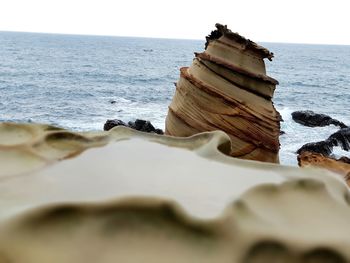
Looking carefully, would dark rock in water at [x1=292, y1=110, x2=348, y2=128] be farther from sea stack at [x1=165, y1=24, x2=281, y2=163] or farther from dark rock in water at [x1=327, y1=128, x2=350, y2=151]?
sea stack at [x1=165, y1=24, x2=281, y2=163]

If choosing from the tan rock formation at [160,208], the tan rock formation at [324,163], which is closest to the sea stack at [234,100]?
the tan rock formation at [324,163]

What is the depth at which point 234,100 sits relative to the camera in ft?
13.1

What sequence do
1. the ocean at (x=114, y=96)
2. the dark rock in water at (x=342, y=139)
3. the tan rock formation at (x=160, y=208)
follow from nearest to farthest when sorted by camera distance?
the tan rock formation at (x=160, y=208) → the dark rock in water at (x=342, y=139) → the ocean at (x=114, y=96)

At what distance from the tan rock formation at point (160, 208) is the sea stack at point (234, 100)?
2.31 m

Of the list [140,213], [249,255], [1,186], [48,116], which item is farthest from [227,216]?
[48,116]

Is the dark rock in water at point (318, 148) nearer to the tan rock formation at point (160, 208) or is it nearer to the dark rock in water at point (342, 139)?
the dark rock in water at point (342, 139)

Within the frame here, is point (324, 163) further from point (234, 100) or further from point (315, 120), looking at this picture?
point (315, 120)

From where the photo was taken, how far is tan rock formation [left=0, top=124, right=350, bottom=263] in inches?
45.6

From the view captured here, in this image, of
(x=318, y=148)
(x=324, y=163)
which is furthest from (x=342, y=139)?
(x=324, y=163)

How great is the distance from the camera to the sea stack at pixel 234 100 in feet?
13.1

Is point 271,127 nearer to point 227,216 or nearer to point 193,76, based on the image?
point 193,76

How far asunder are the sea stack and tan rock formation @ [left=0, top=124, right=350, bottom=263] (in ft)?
7.57

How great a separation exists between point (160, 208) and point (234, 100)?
287 cm

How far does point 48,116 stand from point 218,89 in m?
18.9
